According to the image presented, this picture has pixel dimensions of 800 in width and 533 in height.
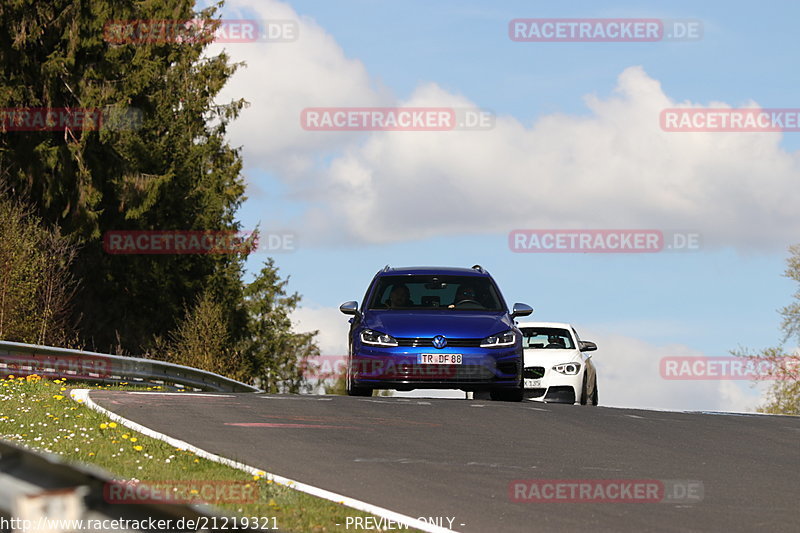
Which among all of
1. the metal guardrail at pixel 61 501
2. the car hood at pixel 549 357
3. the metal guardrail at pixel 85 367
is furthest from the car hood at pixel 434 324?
the metal guardrail at pixel 61 501

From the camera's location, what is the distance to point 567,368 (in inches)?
884

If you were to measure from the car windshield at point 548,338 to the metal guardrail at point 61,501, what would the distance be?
64.7ft

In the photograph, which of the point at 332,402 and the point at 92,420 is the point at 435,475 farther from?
the point at 332,402

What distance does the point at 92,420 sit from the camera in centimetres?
1253

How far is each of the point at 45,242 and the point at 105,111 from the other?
595 cm

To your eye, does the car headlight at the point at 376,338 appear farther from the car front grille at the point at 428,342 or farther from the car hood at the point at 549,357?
the car hood at the point at 549,357

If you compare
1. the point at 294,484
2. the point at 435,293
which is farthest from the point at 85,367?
the point at 294,484

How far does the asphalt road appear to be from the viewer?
28.0 ft

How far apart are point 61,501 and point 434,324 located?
14202 millimetres

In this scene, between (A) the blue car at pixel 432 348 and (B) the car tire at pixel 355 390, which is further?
(B) the car tire at pixel 355 390

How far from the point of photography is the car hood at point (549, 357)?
73.8 ft

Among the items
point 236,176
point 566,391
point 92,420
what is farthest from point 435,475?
point 236,176

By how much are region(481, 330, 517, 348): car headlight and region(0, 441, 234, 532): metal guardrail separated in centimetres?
1410

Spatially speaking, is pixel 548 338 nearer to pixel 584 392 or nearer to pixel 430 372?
pixel 584 392
